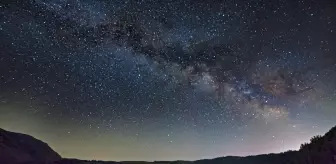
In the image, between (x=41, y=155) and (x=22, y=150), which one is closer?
(x=22, y=150)

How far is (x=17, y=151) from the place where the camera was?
165 ft

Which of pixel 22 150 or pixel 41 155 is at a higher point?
pixel 22 150

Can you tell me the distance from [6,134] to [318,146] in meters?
53.9

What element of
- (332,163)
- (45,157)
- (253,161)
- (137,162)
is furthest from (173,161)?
(332,163)

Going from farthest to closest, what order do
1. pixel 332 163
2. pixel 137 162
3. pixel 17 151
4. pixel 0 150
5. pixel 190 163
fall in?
1. pixel 137 162
2. pixel 190 163
3. pixel 17 151
4. pixel 0 150
5. pixel 332 163

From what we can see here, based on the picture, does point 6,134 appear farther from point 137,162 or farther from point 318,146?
point 318,146

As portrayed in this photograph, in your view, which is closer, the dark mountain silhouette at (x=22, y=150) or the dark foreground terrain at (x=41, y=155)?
the dark foreground terrain at (x=41, y=155)

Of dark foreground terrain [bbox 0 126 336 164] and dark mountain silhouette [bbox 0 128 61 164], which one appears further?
dark mountain silhouette [bbox 0 128 61 164]

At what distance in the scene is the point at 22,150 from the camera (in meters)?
53.4

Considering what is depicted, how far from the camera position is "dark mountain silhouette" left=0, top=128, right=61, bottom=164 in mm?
46050

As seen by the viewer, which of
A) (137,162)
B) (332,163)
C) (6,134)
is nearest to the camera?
(332,163)

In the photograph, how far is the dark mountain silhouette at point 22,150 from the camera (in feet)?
151

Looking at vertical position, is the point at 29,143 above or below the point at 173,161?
above

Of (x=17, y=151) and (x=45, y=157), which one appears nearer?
(x=17, y=151)
